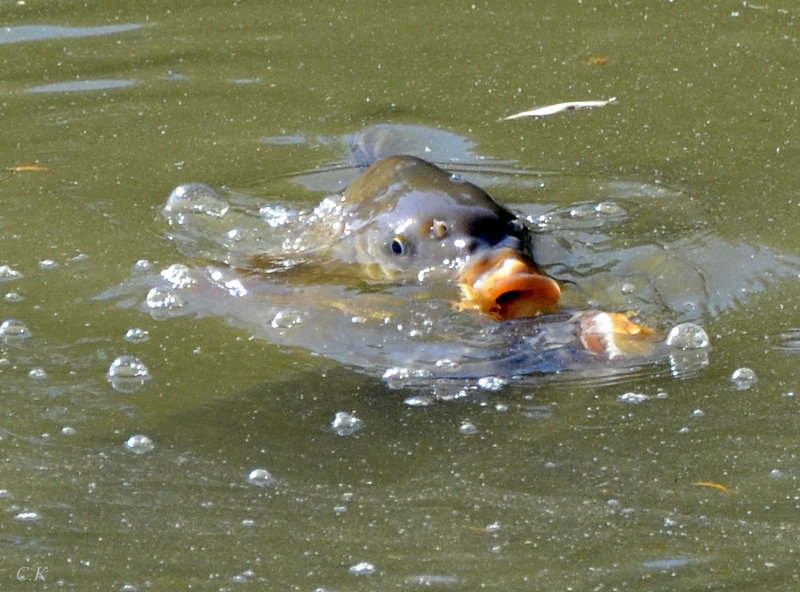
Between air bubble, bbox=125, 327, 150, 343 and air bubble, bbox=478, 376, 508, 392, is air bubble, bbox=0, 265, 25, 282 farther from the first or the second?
air bubble, bbox=478, 376, 508, 392

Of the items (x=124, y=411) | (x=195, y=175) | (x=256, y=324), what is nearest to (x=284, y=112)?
(x=195, y=175)

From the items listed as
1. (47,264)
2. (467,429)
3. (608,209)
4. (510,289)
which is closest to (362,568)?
(467,429)

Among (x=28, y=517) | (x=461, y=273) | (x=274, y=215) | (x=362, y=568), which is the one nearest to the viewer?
(x=362, y=568)

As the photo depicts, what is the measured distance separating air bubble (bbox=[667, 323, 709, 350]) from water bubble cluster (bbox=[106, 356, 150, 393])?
1337mm

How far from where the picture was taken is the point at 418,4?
21.3 ft

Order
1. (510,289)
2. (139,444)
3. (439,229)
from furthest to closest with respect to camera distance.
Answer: (439,229) → (510,289) → (139,444)

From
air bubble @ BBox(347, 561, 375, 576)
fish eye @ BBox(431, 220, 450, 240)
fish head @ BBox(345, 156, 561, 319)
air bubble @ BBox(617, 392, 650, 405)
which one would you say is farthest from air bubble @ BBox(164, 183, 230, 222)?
air bubble @ BBox(347, 561, 375, 576)

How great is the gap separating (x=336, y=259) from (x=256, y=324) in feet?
1.34

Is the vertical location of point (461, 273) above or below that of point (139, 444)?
above

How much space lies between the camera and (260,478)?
295cm

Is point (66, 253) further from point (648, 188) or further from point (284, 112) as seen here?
point (648, 188)

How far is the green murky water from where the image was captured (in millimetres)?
2654

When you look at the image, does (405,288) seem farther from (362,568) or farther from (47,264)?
(362,568)

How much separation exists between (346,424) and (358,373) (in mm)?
274
